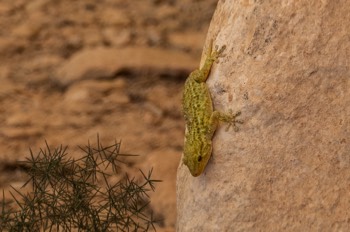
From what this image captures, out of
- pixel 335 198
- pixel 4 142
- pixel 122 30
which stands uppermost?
pixel 122 30

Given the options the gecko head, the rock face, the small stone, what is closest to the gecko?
the gecko head

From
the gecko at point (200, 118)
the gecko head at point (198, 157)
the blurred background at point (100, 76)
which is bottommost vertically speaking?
the gecko head at point (198, 157)

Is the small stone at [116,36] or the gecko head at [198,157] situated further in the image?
the small stone at [116,36]

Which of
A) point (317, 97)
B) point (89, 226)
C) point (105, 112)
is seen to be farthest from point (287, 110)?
point (105, 112)

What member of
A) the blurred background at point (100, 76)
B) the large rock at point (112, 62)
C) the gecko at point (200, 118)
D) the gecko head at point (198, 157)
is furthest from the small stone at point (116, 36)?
the gecko head at point (198, 157)

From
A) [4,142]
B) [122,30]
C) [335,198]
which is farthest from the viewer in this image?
[122,30]

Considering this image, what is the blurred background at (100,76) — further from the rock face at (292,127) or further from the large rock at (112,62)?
the rock face at (292,127)

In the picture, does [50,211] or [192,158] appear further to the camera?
[50,211]

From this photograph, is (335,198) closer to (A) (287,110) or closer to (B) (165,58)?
(A) (287,110)
